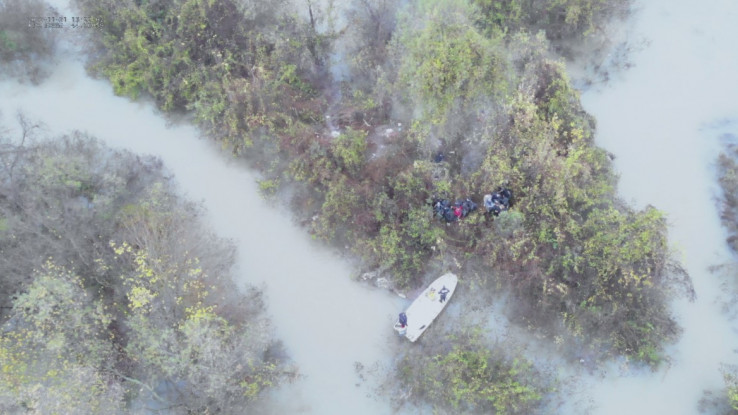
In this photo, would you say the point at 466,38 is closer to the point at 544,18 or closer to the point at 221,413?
the point at 544,18

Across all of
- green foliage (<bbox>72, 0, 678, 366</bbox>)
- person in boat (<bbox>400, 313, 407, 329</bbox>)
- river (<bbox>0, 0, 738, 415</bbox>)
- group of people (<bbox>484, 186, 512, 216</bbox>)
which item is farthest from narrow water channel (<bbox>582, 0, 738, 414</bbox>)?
person in boat (<bbox>400, 313, 407, 329</bbox>)

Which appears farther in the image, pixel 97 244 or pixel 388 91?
pixel 388 91

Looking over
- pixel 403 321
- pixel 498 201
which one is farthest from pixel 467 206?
pixel 403 321

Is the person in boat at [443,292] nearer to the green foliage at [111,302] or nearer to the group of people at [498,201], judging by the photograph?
the group of people at [498,201]

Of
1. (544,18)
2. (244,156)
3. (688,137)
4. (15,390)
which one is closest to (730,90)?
(688,137)

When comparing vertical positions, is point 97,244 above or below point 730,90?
below
